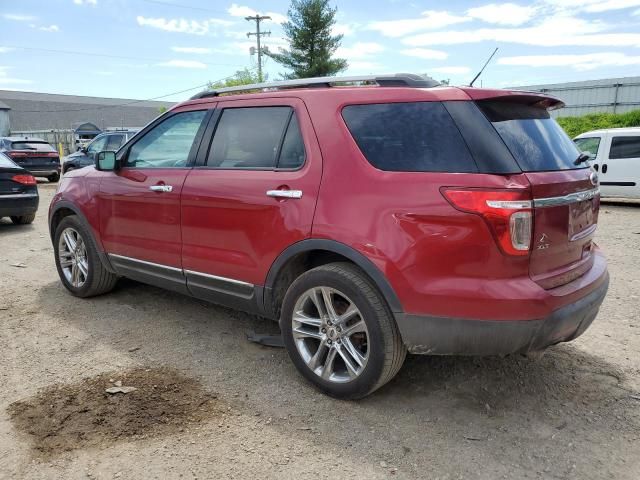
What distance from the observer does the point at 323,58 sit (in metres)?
38.8

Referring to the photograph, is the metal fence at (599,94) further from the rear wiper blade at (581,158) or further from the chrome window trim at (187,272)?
the chrome window trim at (187,272)

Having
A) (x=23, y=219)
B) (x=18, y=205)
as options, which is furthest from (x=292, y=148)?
(x=23, y=219)

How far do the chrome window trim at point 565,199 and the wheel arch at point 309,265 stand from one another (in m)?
0.86

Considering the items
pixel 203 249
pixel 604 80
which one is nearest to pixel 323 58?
pixel 604 80

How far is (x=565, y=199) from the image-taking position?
2.73 meters

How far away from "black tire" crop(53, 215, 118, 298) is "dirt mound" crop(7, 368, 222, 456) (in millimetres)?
1666

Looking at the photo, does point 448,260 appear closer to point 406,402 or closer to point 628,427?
point 406,402

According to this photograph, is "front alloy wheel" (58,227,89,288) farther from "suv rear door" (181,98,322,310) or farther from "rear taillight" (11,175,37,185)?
"rear taillight" (11,175,37,185)

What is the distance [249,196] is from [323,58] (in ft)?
124

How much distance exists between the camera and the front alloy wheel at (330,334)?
3016 millimetres

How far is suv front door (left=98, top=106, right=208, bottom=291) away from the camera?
3977mm

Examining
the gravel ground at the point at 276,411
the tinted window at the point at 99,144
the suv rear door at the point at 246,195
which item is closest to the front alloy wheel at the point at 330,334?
the gravel ground at the point at 276,411

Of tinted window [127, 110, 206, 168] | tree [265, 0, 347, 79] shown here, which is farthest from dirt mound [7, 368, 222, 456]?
tree [265, 0, 347, 79]

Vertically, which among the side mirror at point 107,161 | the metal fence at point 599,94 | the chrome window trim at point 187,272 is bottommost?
the chrome window trim at point 187,272
